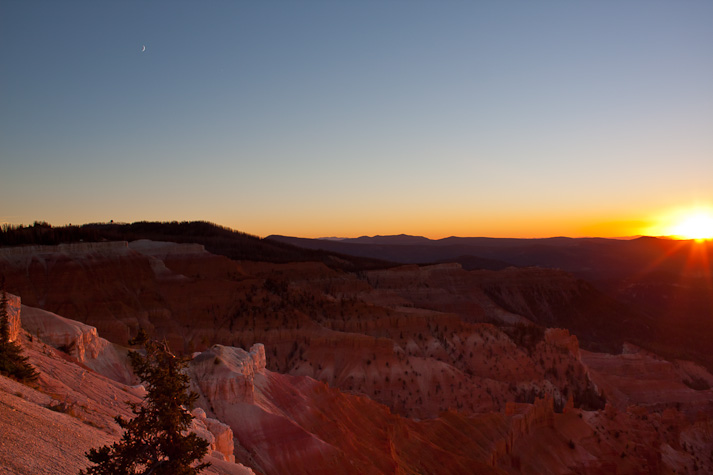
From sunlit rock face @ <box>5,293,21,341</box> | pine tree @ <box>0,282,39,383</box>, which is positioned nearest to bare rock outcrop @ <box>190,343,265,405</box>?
sunlit rock face @ <box>5,293,21,341</box>

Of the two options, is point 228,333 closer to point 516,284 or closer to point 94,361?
point 94,361

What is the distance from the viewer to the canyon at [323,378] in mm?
15484

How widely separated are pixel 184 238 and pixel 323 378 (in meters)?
63.1

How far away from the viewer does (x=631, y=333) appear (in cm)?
9144

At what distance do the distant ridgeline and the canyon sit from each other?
459 centimetres

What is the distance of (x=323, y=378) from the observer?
1816 inches

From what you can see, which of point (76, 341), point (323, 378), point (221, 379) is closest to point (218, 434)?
point (221, 379)

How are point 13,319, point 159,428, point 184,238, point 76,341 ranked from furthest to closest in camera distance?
point 184,238, point 76,341, point 13,319, point 159,428

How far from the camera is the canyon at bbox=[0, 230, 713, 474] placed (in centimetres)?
1548

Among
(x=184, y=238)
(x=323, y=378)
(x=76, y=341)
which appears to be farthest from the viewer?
(x=184, y=238)

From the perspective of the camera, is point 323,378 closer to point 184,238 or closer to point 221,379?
point 221,379

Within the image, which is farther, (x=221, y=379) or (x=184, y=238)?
(x=184, y=238)

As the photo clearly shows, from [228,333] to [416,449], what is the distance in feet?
92.8

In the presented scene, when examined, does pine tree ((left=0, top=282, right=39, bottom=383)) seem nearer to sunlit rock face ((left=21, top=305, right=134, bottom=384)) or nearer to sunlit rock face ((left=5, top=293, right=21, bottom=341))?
sunlit rock face ((left=5, top=293, right=21, bottom=341))
